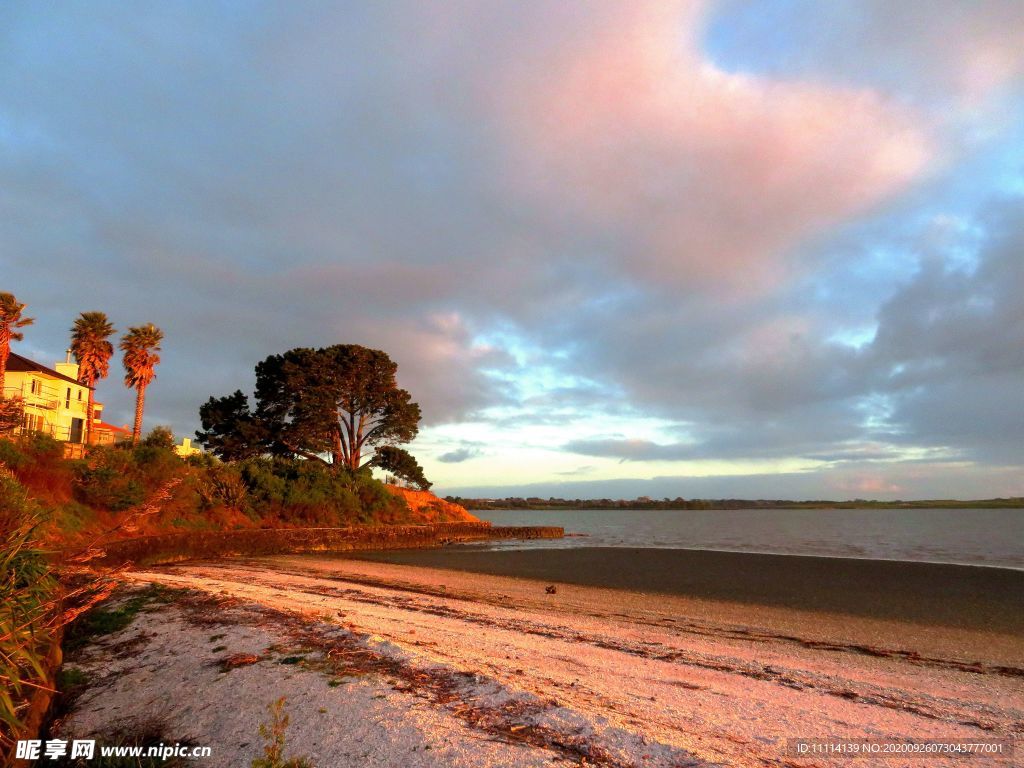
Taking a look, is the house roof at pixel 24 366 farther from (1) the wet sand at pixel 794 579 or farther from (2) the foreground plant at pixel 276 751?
(2) the foreground plant at pixel 276 751

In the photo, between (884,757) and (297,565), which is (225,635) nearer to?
(884,757)

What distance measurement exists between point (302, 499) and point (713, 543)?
30.5 metres

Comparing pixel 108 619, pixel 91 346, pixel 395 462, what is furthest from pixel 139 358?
pixel 108 619

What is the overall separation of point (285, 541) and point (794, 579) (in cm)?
2547

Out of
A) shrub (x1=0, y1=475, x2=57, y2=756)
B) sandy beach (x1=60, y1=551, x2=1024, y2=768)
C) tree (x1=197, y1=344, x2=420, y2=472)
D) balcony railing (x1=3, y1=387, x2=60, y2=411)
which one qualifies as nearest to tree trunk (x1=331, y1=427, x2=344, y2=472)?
tree (x1=197, y1=344, x2=420, y2=472)

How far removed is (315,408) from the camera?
45781 millimetres

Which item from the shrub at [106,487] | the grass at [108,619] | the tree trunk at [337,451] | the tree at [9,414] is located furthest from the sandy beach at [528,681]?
the tree trunk at [337,451]

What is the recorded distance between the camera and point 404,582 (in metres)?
20.0

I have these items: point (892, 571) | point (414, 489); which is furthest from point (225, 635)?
point (414, 489)

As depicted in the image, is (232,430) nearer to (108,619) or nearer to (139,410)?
(139,410)

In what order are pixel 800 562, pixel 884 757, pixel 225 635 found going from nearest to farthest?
pixel 884 757 → pixel 225 635 → pixel 800 562

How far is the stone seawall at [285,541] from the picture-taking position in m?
23.3

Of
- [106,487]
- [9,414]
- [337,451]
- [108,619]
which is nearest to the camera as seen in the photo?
[9,414]

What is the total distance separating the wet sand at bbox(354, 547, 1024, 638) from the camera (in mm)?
17141
